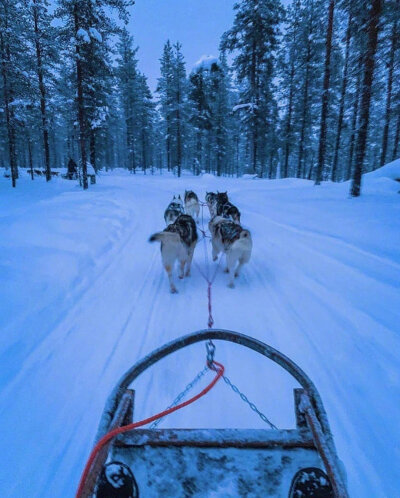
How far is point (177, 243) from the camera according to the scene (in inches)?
167

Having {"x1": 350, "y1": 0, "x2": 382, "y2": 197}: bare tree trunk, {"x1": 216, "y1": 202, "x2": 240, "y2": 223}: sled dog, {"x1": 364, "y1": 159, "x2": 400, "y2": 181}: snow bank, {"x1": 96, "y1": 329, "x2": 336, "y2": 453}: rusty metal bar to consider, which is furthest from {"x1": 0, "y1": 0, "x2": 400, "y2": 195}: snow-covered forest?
{"x1": 96, "y1": 329, "x2": 336, "y2": 453}: rusty metal bar

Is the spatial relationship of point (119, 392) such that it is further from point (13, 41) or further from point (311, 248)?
point (13, 41)

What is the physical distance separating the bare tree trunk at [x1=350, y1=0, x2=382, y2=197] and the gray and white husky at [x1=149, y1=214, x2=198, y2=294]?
28.5 feet

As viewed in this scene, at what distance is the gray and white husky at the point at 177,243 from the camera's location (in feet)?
13.6

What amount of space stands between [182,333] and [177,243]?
1.56m

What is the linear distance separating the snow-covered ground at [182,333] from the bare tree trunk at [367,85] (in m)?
4.38

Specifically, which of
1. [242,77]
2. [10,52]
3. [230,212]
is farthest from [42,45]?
[230,212]

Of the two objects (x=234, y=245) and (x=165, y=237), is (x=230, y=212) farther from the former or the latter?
(x=165, y=237)

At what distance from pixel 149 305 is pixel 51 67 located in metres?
24.4

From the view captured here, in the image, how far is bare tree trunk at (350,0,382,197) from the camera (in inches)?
360

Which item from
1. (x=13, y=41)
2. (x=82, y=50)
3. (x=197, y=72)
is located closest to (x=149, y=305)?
(x=82, y=50)

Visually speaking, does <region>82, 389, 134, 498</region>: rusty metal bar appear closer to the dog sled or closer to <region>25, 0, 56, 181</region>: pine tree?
the dog sled

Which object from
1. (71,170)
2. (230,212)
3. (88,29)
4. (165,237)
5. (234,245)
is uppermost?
(88,29)

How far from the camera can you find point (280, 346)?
2.93 meters
